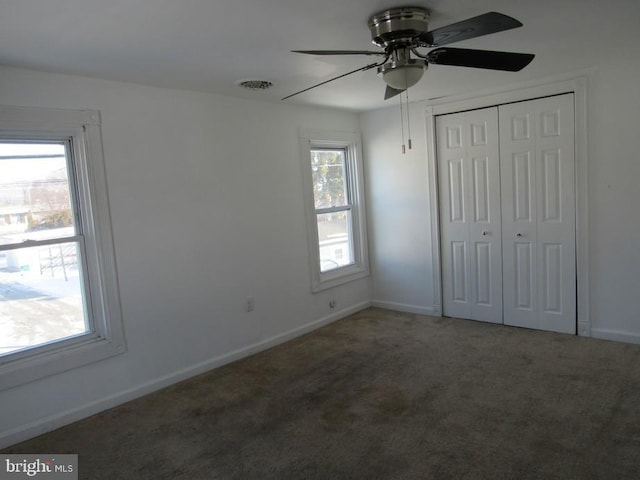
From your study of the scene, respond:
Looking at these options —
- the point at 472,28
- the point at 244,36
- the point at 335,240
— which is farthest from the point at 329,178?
the point at 472,28

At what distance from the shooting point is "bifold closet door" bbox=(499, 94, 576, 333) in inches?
153

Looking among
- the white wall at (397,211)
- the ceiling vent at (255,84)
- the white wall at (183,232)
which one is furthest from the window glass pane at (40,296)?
the white wall at (397,211)

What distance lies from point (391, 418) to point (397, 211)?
2645mm

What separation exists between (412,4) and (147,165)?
2.17 m

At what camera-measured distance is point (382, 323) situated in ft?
15.5

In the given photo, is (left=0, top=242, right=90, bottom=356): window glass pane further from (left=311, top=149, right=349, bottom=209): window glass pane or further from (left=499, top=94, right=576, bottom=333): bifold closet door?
(left=499, top=94, right=576, bottom=333): bifold closet door

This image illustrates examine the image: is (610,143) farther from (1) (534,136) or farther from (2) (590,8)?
(2) (590,8)

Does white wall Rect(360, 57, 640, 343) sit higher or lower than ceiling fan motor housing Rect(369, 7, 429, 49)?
lower

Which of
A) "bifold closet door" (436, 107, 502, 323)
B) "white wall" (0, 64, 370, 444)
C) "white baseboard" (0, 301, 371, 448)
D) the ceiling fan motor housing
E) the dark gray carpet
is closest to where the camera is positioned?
the ceiling fan motor housing

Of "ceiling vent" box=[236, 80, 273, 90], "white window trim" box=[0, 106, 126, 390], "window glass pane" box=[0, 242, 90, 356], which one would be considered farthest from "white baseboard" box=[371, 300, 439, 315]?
"window glass pane" box=[0, 242, 90, 356]

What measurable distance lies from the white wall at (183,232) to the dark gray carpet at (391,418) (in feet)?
0.73

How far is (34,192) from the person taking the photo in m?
2.90

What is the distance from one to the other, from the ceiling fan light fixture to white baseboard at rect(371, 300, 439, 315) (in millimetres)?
3082

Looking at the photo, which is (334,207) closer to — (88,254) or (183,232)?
(183,232)
